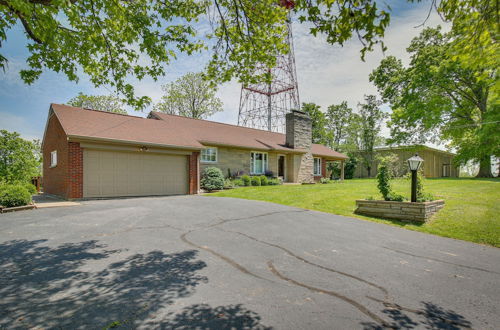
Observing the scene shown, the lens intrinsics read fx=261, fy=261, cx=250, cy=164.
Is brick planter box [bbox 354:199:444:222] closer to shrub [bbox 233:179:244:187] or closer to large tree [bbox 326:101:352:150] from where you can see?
shrub [bbox 233:179:244:187]

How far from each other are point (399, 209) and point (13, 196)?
13.2 metres

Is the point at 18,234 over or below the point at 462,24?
below

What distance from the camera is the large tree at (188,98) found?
3550cm

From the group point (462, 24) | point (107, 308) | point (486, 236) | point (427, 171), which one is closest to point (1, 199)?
point (107, 308)

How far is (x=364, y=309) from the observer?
309 centimetres

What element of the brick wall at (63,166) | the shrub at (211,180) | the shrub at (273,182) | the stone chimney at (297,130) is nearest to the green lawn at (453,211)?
the shrub at (211,180)

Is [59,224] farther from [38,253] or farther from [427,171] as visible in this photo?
[427,171]

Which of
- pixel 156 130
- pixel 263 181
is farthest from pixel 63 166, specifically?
pixel 263 181

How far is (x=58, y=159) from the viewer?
13.3 m

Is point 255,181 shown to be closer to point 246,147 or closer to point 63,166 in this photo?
point 246,147

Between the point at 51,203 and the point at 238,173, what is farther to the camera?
the point at 238,173

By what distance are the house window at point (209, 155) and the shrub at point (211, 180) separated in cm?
107

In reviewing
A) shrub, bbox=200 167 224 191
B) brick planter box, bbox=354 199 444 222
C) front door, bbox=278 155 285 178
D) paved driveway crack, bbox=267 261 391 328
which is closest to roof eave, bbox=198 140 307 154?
front door, bbox=278 155 285 178

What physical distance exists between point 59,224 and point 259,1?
7.38m
